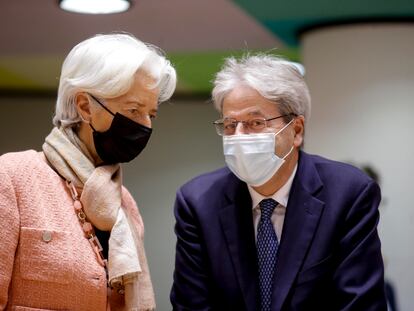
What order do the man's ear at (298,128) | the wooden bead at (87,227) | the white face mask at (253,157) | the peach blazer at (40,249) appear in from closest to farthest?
the peach blazer at (40,249) → the wooden bead at (87,227) → the white face mask at (253,157) → the man's ear at (298,128)

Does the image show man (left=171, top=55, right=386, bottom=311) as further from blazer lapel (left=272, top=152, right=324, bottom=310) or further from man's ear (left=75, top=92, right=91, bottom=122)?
man's ear (left=75, top=92, right=91, bottom=122)

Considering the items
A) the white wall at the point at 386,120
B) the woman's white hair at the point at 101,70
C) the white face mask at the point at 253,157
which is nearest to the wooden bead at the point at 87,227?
the woman's white hair at the point at 101,70

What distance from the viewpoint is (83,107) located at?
240 centimetres

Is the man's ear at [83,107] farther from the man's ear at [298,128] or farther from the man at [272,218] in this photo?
the man's ear at [298,128]

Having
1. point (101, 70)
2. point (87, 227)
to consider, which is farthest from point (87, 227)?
point (101, 70)

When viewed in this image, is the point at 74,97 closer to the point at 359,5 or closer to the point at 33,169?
the point at 33,169

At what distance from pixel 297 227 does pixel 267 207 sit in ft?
0.45

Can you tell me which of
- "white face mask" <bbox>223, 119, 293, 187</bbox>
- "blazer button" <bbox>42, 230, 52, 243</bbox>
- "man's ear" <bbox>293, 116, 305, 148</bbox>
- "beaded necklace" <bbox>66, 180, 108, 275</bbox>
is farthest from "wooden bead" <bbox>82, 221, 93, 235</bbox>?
"man's ear" <bbox>293, 116, 305, 148</bbox>

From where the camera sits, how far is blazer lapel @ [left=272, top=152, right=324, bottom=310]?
2494 mm

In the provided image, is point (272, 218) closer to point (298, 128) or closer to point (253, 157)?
point (253, 157)

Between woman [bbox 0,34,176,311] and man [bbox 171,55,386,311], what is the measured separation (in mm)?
234

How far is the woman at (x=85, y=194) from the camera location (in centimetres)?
217

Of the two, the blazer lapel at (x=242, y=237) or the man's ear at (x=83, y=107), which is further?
the blazer lapel at (x=242, y=237)

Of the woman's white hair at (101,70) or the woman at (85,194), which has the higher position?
the woman's white hair at (101,70)
